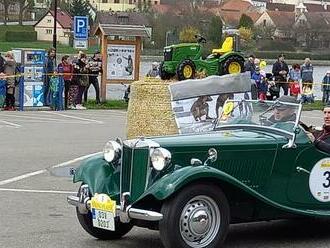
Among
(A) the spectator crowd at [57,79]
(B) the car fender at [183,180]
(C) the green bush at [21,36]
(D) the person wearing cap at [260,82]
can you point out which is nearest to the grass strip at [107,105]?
(A) the spectator crowd at [57,79]

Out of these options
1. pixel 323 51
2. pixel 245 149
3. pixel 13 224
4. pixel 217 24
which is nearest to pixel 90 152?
pixel 13 224

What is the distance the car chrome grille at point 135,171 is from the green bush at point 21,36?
69038mm

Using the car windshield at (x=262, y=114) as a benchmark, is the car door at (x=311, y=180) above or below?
below

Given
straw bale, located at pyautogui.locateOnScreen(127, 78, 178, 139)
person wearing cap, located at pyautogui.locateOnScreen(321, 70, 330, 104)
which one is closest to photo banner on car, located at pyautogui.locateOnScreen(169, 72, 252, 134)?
straw bale, located at pyautogui.locateOnScreen(127, 78, 178, 139)

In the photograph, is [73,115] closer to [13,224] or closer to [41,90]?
[41,90]

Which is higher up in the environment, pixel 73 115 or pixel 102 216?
pixel 102 216

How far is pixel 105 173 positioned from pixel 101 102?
18896mm

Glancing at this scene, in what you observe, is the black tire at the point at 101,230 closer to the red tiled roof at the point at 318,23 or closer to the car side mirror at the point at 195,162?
the car side mirror at the point at 195,162

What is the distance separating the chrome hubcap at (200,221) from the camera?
286 inches

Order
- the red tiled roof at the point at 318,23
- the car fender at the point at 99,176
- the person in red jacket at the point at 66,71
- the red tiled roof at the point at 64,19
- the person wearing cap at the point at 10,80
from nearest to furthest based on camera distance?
1. the car fender at the point at 99,176
2. the person wearing cap at the point at 10,80
3. the person in red jacket at the point at 66,71
4. the red tiled roof at the point at 64,19
5. the red tiled roof at the point at 318,23

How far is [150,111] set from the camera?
1538 centimetres

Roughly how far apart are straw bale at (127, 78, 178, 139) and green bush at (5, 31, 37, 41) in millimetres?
60939

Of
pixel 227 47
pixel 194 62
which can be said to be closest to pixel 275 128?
pixel 194 62

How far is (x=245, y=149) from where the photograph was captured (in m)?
7.83
